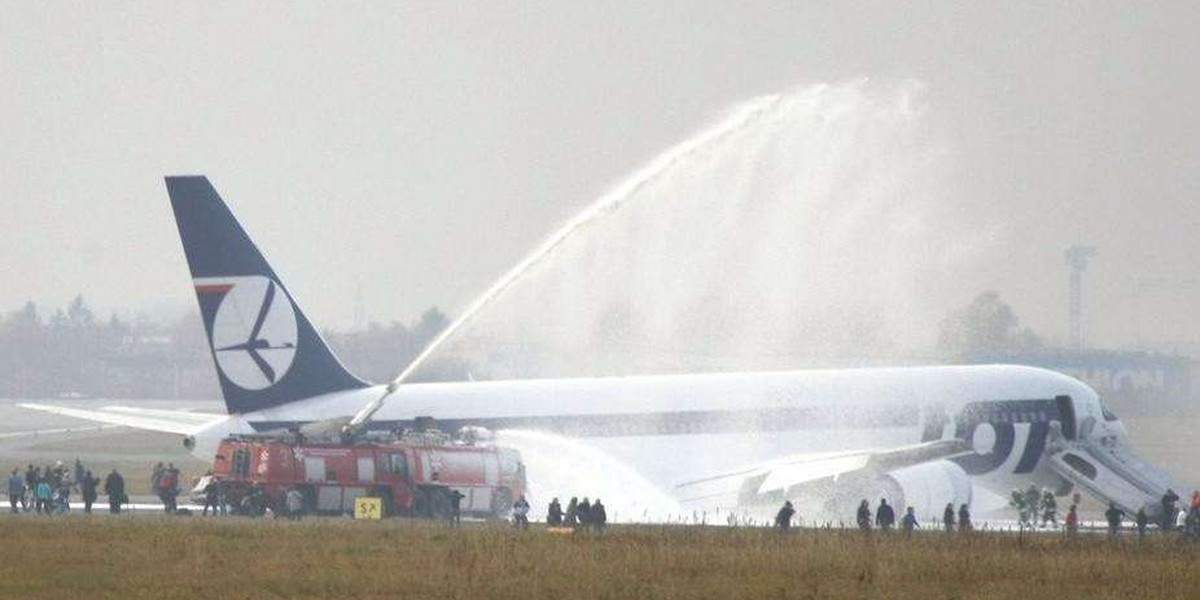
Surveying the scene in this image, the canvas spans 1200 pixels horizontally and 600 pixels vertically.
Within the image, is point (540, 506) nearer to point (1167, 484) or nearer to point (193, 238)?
point (193, 238)

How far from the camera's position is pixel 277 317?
76.6 meters

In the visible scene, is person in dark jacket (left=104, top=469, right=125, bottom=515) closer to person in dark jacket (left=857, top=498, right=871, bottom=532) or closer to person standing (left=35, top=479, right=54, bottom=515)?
person standing (left=35, top=479, right=54, bottom=515)

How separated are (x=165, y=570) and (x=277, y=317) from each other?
2954cm

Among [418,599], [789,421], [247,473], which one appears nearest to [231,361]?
[247,473]

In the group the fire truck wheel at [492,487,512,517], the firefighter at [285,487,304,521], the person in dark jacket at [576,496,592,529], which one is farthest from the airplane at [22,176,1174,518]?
the person in dark jacket at [576,496,592,529]

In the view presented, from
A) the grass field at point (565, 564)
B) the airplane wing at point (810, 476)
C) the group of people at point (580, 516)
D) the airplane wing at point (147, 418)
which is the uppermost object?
the airplane wing at point (147, 418)

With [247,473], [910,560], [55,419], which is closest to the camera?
[910,560]

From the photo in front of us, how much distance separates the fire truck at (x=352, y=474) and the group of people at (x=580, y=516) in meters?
3.56

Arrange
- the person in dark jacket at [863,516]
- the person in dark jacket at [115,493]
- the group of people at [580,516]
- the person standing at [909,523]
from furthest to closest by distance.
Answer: the person in dark jacket at [115,493], the person in dark jacket at [863,516], the group of people at [580,516], the person standing at [909,523]

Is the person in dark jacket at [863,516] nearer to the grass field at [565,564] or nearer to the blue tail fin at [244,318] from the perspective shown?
the grass field at [565,564]

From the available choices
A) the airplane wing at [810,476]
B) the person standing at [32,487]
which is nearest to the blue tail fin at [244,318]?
the person standing at [32,487]

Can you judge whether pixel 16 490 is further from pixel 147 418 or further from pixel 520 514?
pixel 520 514

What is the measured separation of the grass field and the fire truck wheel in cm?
1030

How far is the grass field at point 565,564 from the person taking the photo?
44.1m
